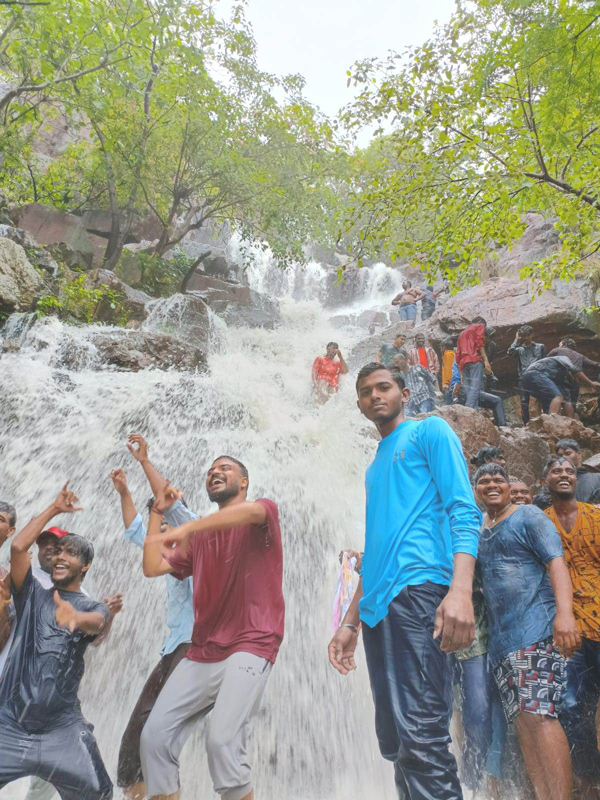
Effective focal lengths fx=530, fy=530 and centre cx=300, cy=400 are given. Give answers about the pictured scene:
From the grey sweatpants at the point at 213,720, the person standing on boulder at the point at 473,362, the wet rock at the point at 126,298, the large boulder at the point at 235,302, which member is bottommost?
the grey sweatpants at the point at 213,720

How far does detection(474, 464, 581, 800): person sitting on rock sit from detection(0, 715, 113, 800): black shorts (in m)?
2.05

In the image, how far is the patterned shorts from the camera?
2.53 metres

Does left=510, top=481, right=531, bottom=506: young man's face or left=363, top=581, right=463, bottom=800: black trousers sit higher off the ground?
left=510, top=481, right=531, bottom=506: young man's face

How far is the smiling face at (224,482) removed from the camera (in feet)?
9.92

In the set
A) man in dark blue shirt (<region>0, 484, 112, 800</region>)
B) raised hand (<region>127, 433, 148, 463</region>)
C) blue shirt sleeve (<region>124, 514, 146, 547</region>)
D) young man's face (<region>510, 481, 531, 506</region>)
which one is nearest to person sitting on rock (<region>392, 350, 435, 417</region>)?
young man's face (<region>510, 481, 531, 506</region>)

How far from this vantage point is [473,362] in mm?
9680

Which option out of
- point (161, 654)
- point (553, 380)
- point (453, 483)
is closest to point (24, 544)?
point (161, 654)

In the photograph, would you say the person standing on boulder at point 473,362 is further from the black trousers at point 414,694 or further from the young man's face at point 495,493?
the black trousers at point 414,694

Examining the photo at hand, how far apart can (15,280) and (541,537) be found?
1021 cm

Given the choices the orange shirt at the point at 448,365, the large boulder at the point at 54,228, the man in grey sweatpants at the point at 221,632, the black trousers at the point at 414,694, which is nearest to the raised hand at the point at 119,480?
the man in grey sweatpants at the point at 221,632

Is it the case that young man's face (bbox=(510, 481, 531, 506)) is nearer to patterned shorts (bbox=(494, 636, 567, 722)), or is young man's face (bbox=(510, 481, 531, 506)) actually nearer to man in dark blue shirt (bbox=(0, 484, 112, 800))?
patterned shorts (bbox=(494, 636, 567, 722))

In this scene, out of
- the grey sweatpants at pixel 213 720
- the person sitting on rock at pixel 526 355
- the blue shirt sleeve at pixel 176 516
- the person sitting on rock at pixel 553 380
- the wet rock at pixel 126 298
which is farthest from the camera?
the wet rock at pixel 126 298

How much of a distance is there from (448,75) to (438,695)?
30.5 feet

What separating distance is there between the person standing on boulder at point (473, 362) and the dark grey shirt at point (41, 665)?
796 centimetres
